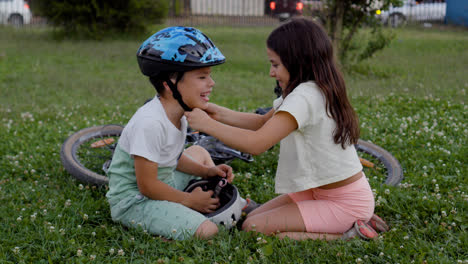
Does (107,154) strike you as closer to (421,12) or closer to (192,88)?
(192,88)

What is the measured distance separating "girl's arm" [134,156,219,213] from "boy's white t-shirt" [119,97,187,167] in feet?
0.28

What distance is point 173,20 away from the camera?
23.0 meters

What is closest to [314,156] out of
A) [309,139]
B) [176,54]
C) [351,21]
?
[309,139]

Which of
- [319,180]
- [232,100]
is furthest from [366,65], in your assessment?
[319,180]

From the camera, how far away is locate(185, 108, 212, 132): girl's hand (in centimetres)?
348

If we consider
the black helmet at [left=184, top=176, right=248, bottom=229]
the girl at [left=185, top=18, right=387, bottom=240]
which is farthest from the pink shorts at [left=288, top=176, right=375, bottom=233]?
the black helmet at [left=184, top=176, right=248, bottom=229]

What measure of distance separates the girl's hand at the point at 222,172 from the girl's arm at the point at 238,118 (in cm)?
42

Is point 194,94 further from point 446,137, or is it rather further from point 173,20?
point 173,20

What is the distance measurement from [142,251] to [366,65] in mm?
10601

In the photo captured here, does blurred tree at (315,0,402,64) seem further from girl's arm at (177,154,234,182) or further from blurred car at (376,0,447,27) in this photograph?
blurred car at (376,0,447,27)

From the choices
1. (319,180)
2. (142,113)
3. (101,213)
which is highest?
(142,113)

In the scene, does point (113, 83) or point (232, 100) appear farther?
point (113, 83)

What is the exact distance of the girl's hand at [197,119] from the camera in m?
3.48

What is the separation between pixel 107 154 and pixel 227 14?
20.6 meters
